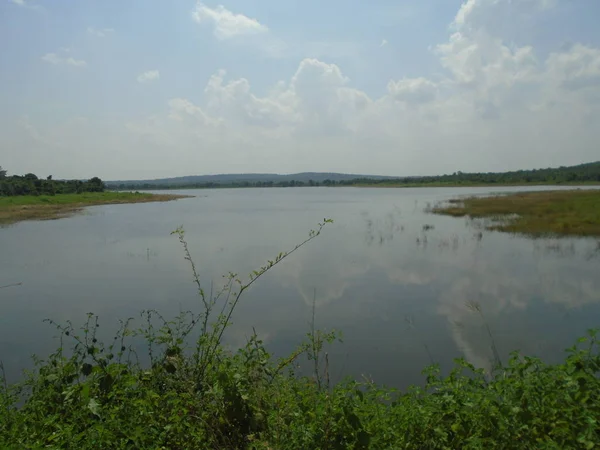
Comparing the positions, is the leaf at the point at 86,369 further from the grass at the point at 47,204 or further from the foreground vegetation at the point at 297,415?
the grass at the point at 47,204

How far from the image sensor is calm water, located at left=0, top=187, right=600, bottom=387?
6.62 metres

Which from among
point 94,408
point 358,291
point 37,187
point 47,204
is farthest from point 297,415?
point 37,187

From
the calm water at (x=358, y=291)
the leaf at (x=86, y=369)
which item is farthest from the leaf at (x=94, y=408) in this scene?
the calm water at (x=358, y=291)

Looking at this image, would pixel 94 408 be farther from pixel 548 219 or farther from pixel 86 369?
pixel 548 219

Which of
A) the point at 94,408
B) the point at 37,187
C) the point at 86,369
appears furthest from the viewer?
the point at 37,187

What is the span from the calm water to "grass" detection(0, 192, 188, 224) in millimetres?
18075

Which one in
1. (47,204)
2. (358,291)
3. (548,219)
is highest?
(47,204)

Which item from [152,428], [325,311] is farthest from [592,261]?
[152,428]

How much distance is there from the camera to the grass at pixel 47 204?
33906mm

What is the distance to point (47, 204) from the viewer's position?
45.8 m

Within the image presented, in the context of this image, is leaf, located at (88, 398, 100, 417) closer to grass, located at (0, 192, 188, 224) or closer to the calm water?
the calm water

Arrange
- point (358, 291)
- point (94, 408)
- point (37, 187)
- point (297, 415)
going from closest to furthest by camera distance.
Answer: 1. point (297, 415)
2. point (94, 408)
3. point (358, 291)
4. point (37, 187)

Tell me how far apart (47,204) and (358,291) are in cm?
4628

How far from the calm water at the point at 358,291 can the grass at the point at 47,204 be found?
1807 cm
